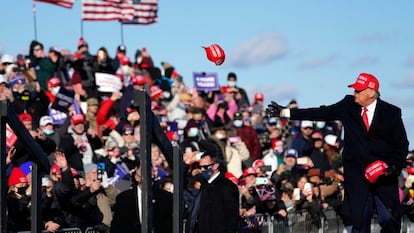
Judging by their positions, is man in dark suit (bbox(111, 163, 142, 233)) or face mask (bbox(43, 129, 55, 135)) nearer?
man in dark suit (bbox(111, 163, 142, 233))

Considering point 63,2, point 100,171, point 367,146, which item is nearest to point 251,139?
point 100,171

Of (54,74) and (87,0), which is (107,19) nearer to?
(87,0)

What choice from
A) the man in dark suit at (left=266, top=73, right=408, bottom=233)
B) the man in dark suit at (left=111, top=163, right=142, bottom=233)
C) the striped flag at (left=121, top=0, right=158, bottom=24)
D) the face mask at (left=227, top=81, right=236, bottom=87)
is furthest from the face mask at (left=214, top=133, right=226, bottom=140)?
the striped flag at (left=121, top=0, right=158, bottom=24)

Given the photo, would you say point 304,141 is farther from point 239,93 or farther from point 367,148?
point 367,148

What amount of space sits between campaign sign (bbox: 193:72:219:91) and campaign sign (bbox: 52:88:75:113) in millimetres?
6966

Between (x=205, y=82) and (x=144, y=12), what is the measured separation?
8067 millimetres

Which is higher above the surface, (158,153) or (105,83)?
(105,83)

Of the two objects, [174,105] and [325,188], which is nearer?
[325,188]

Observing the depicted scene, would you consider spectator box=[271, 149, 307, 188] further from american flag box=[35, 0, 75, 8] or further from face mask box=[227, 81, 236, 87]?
american flag box=[35, 0, 75, 8]

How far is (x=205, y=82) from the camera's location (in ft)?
95.7

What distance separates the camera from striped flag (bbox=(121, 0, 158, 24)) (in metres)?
36.5

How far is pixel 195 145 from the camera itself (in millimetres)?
22109

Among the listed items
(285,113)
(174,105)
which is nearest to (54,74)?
(174,105)

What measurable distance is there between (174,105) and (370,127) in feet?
42.7
